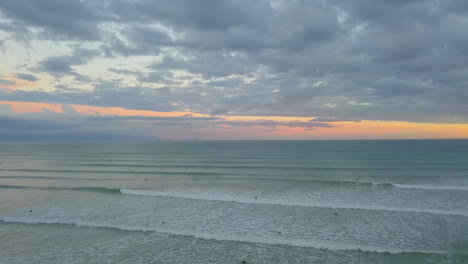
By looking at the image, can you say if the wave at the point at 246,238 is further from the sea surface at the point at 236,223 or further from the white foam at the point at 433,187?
Result: the white foam at the point at 433,187

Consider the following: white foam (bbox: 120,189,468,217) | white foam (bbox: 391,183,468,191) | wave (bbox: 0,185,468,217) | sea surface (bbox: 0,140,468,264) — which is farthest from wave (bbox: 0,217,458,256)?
white foam (bbox: 391,183,468,191)

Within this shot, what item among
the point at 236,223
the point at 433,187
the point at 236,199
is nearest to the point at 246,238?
the point at 236,223

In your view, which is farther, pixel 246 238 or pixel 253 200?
pixel 253 200

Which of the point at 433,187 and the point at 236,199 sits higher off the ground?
the point at 433,187

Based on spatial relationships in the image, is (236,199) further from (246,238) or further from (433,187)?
(433,187)

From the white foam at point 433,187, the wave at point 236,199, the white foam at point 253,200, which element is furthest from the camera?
the white foam at point 433,187

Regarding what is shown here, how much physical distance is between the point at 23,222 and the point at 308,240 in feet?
55.9

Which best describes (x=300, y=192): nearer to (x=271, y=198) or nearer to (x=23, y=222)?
(x=271, y=198)

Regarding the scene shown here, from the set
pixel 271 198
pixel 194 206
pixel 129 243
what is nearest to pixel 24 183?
pixel 194 206

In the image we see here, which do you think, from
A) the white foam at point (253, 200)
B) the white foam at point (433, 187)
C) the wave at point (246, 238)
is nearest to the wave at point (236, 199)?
the white foam at point (253, 200)

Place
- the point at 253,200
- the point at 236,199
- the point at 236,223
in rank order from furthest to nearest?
the point at 236,199, the point at 253,200, the point at 236,223

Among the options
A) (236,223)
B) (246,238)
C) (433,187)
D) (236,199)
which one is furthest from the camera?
(433,187)

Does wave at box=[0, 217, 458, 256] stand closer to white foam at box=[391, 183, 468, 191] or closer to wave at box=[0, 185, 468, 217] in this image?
wave at box=[0, 185, 468, 217]

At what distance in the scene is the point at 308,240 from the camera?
13.6 meters
